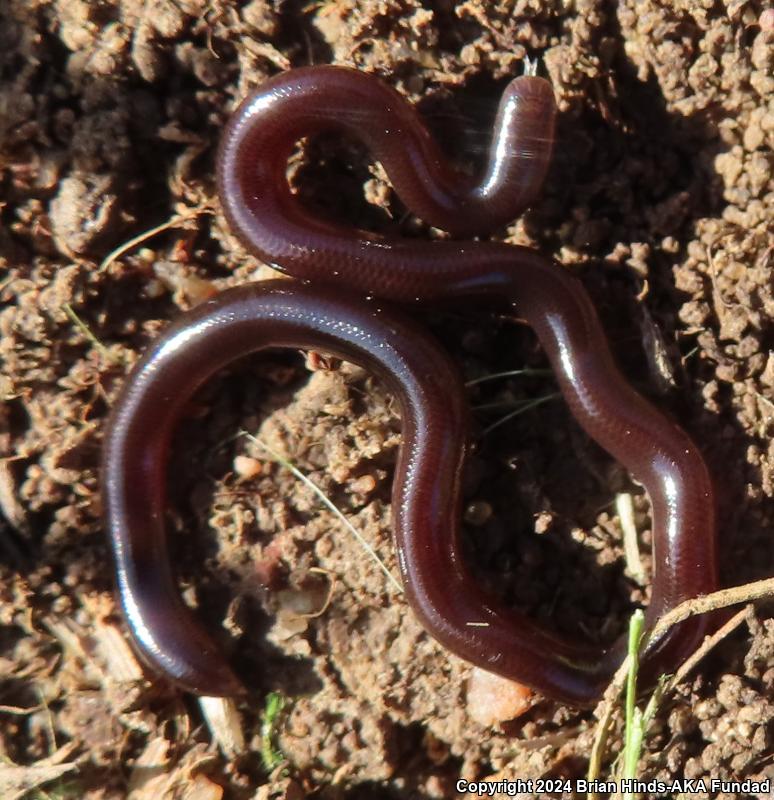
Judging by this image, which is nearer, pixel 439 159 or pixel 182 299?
pixel 439 159

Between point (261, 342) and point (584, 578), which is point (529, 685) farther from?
point (261, 342)

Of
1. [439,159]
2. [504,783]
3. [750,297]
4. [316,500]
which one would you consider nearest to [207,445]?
[316,500]

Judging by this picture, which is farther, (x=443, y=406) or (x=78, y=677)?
(x=78, y=677)

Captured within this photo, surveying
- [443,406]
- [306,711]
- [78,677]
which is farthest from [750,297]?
[78,677]

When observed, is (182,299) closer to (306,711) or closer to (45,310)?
(45,310)

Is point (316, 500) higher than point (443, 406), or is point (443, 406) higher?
point (443, 406)

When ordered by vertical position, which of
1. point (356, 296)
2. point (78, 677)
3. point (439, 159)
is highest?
point (439, 159)
